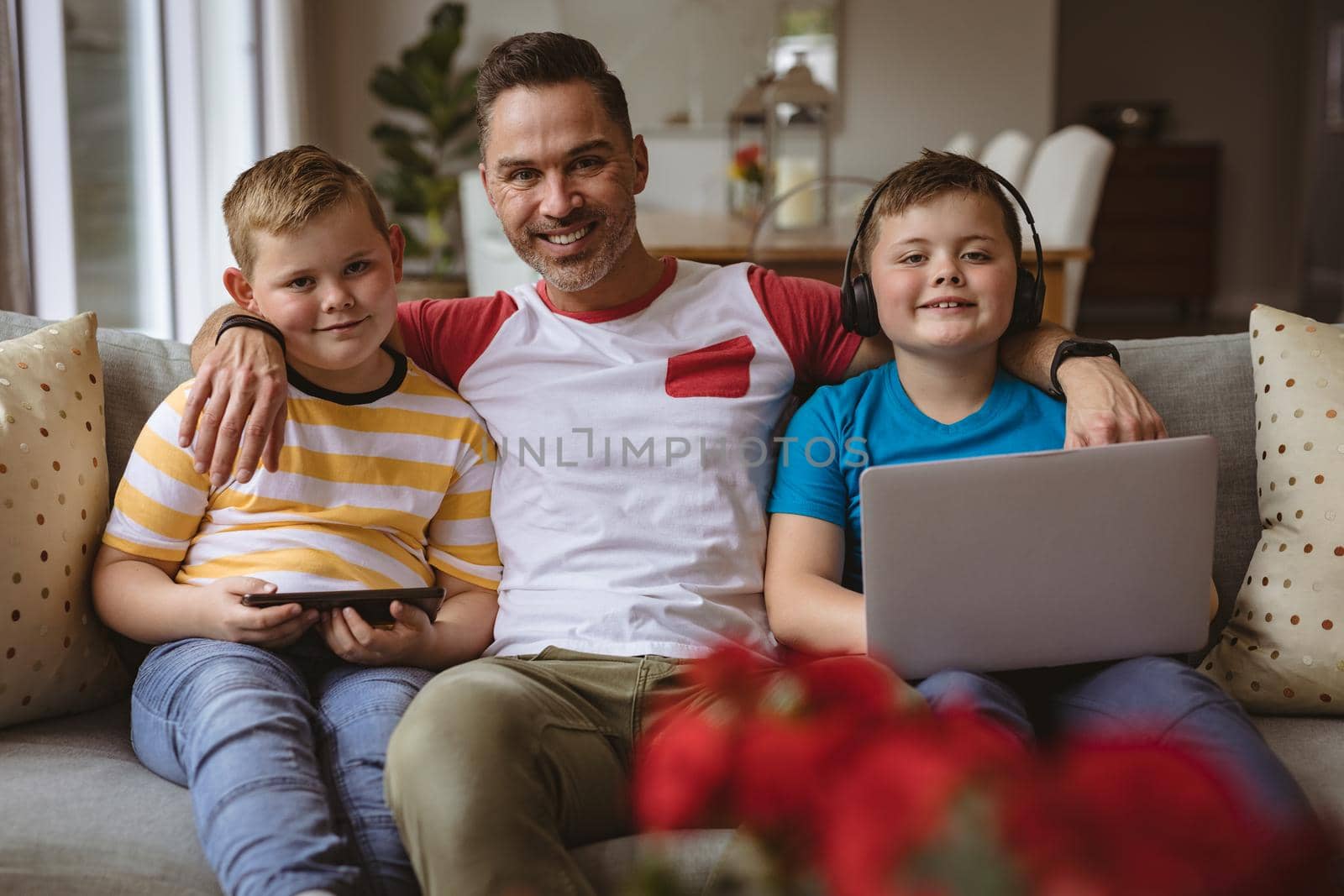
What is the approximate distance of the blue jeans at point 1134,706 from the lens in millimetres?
1090

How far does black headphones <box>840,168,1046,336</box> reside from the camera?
1.46 m

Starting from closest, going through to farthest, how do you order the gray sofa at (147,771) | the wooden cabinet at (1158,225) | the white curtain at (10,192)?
the gray sofa at (147,771) < the white curtain at (10,192) < the wooden cabinet at (1158,225)

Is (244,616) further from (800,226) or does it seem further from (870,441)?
(800,226)

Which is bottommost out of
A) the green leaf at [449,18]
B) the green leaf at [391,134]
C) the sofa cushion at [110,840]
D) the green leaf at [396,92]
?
the sofa cushion at [110,840]

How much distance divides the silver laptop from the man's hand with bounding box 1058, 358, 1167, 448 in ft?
0.53

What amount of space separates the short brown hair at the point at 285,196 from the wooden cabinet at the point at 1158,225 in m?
7.48

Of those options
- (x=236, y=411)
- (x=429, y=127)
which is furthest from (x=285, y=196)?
(x=429, y=127)

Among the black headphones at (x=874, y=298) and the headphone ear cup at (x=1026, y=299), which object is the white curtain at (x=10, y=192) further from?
the headphone ear cup at (x=1026, y=299)

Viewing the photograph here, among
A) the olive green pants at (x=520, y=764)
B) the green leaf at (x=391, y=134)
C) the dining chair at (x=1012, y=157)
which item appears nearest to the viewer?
the olive green pants at (x=520, y=764)

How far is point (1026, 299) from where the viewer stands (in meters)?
1.46

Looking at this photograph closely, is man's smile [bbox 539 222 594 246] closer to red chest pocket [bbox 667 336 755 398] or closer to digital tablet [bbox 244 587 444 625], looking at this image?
red chest pocket [bbox 667 336 755 398]

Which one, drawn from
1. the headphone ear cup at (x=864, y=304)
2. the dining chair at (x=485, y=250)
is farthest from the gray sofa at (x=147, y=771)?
the dining chair at (x=485, y=250)

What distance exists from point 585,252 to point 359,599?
51 centimetres

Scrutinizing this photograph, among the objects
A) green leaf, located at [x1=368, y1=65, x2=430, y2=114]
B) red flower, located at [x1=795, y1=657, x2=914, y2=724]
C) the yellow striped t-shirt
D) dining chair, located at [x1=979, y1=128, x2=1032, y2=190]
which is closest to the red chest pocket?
the yellow striped t-shirt
